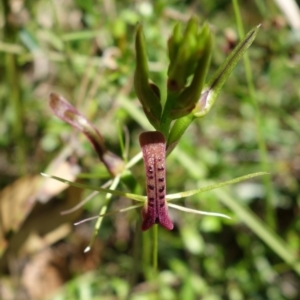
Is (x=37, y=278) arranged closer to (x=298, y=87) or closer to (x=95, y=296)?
(x=95, y=296)

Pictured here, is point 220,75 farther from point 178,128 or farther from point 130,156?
point 130,156

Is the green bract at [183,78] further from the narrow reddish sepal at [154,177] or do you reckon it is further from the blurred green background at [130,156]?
the blurred green background at [130,156]

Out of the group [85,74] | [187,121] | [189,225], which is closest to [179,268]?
[189,225]

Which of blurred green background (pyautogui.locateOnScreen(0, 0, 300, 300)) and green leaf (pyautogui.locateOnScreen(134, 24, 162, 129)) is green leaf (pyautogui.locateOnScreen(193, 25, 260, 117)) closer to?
green leaf (pyautogui.locateOnScreen(134, 24, 162, 129))

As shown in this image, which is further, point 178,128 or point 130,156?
point 130,156

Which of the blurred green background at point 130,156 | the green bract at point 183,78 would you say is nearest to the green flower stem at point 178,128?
the green bract at point 183,78

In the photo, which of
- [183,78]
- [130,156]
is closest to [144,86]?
[183,78]

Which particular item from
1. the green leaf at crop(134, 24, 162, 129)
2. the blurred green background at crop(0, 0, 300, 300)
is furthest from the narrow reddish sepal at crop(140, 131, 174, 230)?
the blurred green background at crop(0, 0, 300, 300)
